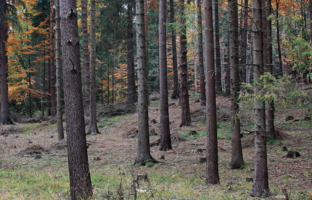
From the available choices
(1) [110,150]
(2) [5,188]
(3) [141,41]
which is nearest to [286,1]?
(3) [141,41]

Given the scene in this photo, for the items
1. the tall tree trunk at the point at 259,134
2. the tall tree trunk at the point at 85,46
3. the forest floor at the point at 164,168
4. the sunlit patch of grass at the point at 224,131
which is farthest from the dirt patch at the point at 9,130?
the tall tree trunk at the point at 259,134

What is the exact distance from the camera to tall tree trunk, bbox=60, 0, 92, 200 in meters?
5.83

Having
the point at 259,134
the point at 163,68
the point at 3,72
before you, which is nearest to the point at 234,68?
the point at 259,134

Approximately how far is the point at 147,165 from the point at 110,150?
3.67 meters

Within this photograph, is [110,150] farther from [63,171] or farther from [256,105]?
[256,105]

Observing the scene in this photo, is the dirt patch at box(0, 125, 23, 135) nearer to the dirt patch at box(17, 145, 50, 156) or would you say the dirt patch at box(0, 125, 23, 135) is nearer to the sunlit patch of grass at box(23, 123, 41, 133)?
the sunlit patch of grass at box(23, 123, 41, 133)

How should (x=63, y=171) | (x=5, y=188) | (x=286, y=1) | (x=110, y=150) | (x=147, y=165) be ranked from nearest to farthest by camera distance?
1. (x=5, y=188)
2. (x=63, y=171)
3. (x=147, y=165)
4. (x=110, y=150)
5. (x=286, y=1)

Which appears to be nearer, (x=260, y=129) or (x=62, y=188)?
(x=260, y=129)

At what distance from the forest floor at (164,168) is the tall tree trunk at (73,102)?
0.55 metres

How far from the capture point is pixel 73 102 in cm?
588

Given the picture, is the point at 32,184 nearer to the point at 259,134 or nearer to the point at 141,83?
the point at 141,83

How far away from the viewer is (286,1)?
2070 centimetres

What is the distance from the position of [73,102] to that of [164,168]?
5.13m

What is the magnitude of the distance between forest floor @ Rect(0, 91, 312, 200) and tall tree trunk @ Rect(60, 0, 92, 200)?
1.79 feet
